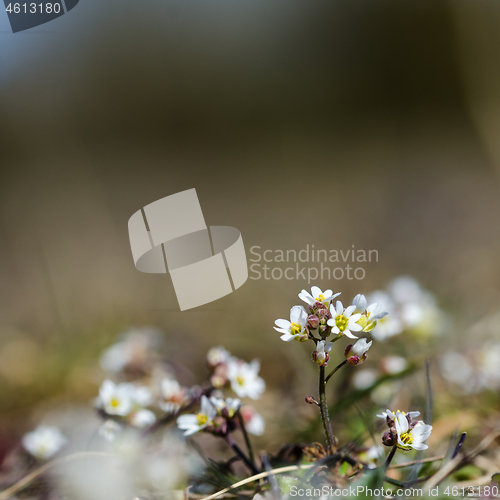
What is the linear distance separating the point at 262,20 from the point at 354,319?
191 inches

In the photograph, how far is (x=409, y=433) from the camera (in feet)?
2.49

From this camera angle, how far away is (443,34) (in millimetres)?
4715

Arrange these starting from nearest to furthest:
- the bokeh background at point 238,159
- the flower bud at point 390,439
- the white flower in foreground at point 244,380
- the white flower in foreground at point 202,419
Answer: the flower bud at point 390,439, the white flower in foreground at point 202,419, the white flower in foreground at point 244,380, the bokeh background at point 238,159

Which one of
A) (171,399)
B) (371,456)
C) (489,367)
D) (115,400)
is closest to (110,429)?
(115,400)

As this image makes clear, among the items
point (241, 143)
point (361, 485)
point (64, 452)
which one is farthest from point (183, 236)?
point (241, 143)

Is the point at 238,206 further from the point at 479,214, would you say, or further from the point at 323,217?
the point at 479,214

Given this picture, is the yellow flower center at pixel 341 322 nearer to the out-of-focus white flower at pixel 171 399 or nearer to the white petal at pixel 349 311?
the white petal at pixel 349 311

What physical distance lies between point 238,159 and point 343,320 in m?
4.47

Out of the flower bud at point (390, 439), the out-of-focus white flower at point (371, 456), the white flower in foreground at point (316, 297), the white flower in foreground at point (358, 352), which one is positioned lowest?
the out-of-focus white flower at point (371, 456)

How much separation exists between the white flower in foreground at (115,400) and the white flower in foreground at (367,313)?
0.74m

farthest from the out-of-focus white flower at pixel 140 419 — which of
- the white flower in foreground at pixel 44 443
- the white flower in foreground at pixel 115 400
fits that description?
the white flower in foreground at pixel 44 443

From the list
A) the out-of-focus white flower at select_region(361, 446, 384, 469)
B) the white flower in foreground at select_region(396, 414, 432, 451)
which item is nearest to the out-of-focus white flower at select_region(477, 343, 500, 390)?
the out-of-focus white flower at select_region(361, 446, 384, 469)

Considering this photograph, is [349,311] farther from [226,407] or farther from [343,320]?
[226,407]

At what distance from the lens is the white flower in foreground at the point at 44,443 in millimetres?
1253
